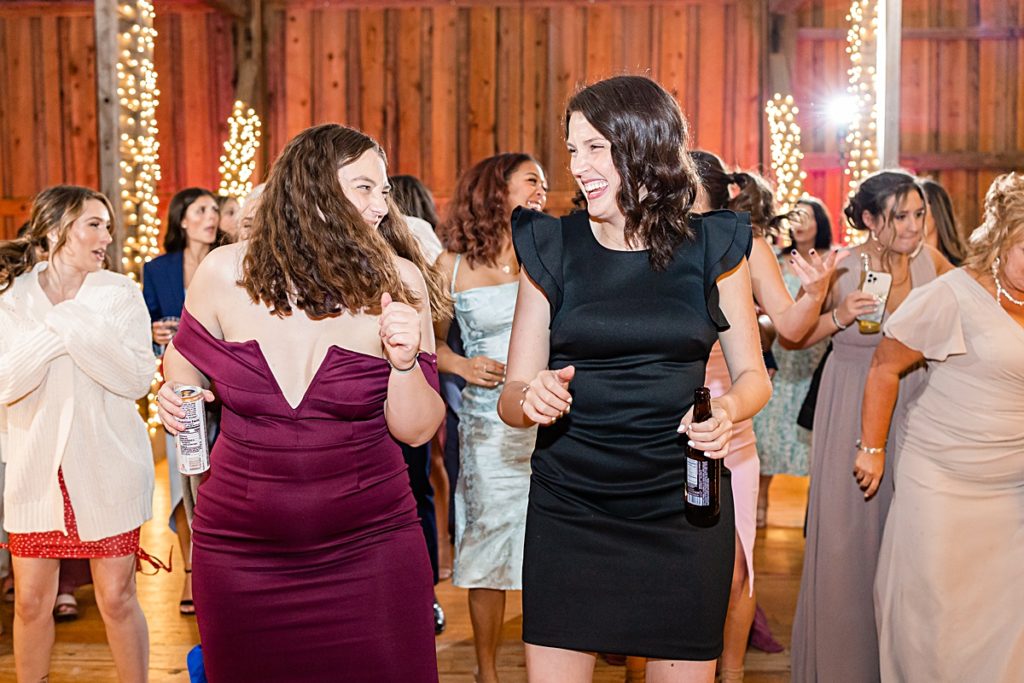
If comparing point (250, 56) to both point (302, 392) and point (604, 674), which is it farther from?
point (302, 392)

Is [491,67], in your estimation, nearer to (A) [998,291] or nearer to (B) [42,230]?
(B) [42,230]

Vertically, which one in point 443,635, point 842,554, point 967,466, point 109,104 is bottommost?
point 443,635

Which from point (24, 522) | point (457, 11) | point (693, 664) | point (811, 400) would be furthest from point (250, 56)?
point (693, 664)

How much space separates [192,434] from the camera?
2105 millimetres

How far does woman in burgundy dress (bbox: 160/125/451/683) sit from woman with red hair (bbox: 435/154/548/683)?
3.95ft

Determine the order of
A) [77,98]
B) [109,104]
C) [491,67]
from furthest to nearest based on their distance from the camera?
[77,98] < [491,67] < [109,104]

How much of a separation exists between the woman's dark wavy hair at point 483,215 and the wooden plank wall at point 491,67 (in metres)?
5.80

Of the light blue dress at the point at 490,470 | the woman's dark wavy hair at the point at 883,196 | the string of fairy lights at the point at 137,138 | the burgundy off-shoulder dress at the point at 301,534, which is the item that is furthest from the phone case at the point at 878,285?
the string of fairy lights at the point at 137,138

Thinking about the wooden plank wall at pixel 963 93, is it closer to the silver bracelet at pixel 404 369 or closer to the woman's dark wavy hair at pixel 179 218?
the woman's dark wavy hair at pixel 179 218

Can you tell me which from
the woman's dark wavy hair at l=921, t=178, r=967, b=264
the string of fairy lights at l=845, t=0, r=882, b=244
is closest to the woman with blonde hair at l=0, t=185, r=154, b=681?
the woman's dark wavy hair at l=921, t=178, r=967, b=264

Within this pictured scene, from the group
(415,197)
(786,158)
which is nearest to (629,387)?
(415,197)

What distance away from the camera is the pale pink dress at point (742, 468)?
10.4 ft

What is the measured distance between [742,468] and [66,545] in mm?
1950

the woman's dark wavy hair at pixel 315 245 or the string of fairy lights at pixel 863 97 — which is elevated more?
the string of fairy lights at pixel 863 97
